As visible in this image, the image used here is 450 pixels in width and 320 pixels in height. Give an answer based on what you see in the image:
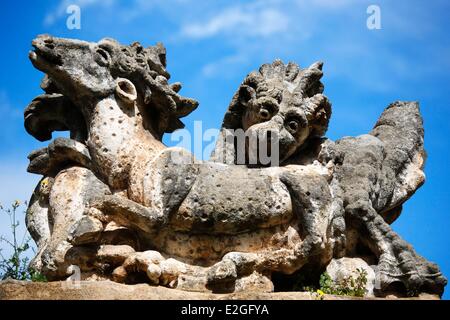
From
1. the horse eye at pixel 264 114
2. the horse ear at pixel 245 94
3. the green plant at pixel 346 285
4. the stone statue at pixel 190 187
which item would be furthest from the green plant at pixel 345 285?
the horse ear at pixel 245 94

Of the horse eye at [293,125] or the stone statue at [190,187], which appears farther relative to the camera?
the horse eye at [293,125]

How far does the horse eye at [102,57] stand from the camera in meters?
10.9

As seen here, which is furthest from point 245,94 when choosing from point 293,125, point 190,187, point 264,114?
point 190,187

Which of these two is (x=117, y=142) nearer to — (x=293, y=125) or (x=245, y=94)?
(x=245, y=94)

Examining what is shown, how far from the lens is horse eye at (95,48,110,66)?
428 inches

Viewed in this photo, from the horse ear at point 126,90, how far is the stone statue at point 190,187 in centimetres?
1

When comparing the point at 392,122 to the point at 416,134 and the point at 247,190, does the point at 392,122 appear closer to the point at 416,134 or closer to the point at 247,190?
the point at 416,134

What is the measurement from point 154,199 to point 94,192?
0.77m

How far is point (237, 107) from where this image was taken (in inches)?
456

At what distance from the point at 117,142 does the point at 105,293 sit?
6.67ft

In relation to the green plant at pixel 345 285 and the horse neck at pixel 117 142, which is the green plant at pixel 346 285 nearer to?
the green plant at pixel 345 285

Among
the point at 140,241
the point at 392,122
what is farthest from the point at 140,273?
the point at 392,122

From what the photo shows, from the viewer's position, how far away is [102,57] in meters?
10.9

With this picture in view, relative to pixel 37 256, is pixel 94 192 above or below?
above
